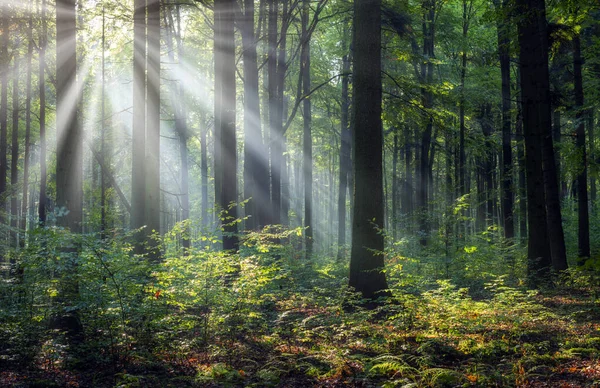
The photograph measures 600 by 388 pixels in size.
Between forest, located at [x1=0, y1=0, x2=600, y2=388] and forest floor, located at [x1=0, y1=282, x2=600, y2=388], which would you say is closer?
forest floor, located at [x1=0, y1=282, x2=600, y2=388]

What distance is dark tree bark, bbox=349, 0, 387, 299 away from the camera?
9734mm

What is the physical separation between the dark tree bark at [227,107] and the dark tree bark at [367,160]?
169 inches

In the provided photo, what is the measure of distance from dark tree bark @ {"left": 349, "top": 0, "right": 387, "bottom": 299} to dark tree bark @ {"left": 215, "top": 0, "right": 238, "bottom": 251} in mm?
4300

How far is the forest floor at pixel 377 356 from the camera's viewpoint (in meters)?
5.66

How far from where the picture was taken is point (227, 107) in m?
13.0

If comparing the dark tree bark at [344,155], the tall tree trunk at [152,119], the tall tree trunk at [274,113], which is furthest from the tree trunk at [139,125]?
the dark tree bark at [344,155]

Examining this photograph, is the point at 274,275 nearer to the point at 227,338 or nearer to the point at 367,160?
the point at 227,338

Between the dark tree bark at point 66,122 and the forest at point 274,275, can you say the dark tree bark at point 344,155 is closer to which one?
the forest at point 274,275

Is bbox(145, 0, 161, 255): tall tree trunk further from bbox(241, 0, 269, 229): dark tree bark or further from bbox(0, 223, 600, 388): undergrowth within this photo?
bbox(241, 0, 269, 229): dark tree bark

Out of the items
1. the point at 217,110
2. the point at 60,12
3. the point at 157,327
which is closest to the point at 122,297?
the point at 157,327

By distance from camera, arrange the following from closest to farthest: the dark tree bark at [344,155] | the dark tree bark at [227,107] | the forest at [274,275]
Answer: the forest at [274,275]
the dark tree bark at [227,107]
the dark tree bark at [344,155]

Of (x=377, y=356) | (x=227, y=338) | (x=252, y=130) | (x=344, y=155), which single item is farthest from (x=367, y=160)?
(x=344, y=155)

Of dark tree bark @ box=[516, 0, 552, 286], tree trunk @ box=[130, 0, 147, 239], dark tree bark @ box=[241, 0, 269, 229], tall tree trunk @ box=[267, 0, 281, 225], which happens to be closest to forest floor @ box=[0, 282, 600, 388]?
dark tree bark @ box=[516, 0, 552, 286]

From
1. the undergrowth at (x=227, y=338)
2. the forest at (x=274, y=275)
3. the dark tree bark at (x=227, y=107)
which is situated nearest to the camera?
the undergrowth at (x=227, y=338)
